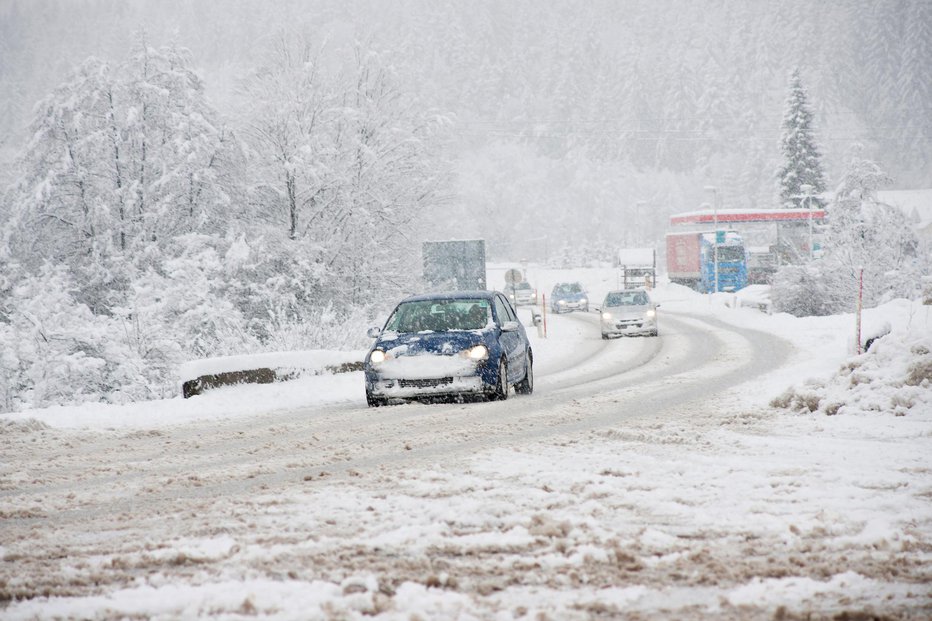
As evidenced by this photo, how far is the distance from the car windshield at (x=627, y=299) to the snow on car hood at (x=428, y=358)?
18.2 metres

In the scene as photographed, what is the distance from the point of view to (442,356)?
39.3ft

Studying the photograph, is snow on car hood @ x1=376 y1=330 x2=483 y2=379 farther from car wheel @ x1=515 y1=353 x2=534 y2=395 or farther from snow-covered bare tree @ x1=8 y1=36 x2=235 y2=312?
snow-covered bare tree @ x1=8 y1=36 x2=235 y2=312

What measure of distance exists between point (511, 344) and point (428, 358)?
1.65 metres

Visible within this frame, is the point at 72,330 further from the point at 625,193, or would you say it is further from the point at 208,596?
the point at 625,193

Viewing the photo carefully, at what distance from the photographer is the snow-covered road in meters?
3.89

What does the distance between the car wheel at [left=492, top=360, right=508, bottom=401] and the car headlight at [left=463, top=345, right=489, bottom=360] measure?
37 cm

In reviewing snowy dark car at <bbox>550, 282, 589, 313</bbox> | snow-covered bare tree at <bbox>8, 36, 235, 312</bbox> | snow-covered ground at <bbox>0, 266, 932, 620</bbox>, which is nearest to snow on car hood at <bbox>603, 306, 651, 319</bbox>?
snow-covered bare tree at <bbox>8, 36, 235, 312</bbox>

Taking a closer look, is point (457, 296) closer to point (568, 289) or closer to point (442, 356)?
point (442, 356)

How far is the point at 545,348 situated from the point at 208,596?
2301 centimetres

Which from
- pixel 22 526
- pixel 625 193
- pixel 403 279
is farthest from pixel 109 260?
pixel 625 193

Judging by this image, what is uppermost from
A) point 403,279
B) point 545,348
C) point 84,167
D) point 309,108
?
point 309,108

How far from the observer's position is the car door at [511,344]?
12828 mm

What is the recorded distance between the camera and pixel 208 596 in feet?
12.9

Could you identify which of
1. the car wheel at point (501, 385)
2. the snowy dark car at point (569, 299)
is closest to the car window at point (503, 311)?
the car wheel at point (501, 385)
